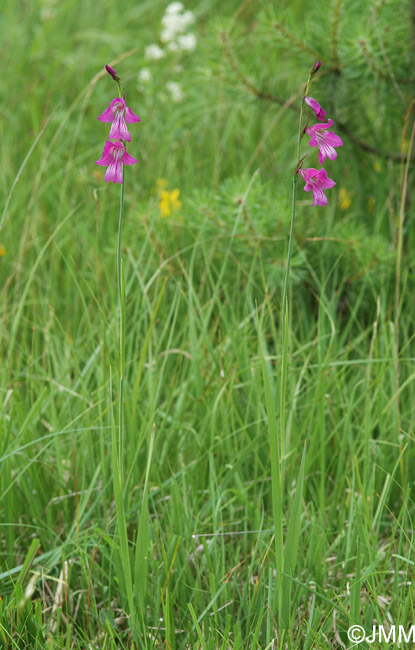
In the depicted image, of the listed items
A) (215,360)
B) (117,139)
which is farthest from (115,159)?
(215,360)

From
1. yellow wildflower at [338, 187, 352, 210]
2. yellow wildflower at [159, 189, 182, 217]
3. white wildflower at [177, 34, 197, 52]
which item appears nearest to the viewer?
yellow wildflower at [159, 189, 182, 217]

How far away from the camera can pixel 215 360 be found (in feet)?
5.74

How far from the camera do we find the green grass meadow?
1279mm

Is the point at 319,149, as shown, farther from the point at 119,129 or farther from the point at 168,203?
the point at 168,203

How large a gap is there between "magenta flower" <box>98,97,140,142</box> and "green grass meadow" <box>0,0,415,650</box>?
1.18ft

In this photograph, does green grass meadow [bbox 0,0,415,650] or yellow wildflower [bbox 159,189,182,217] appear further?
yellow wildflower [bbox 159,189,182,217]

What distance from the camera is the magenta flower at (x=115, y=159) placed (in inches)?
39.1

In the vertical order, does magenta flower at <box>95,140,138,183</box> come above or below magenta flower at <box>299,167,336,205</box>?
above

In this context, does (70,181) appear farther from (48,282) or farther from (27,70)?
(27,70)

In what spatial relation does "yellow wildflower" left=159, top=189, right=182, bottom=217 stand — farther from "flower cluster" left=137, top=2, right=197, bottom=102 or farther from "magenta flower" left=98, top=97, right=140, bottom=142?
"magenta flower" left=98, top=97, right=140, bottom=142

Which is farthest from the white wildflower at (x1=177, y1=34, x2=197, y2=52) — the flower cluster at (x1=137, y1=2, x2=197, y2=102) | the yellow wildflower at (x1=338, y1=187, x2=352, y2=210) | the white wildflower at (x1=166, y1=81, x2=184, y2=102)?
the yellow wildflower at (x1=338, y1=187, x2=352, y2=210)

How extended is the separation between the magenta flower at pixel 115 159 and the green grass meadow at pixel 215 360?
30 centimetres

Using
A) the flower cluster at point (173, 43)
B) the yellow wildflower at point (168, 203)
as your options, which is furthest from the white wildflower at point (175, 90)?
the yellow wildflower at point (168, 203)

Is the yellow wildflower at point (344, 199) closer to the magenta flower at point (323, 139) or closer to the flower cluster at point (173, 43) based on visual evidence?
the flower cluster at point (173, 43)
